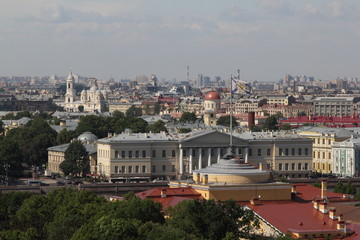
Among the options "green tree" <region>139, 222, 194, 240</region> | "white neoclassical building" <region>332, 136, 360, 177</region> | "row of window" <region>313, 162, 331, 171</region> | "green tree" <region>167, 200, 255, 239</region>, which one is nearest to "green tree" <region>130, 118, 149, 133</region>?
"row of window" <region>313, 162, 331, 171</region>

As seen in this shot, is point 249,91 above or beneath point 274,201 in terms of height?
above

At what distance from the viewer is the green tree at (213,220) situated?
36.6 m

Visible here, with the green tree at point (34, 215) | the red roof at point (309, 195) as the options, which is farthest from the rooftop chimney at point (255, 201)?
the green tree at point (34, 215)

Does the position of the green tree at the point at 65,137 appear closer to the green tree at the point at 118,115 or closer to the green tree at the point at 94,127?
the green tree at the point at 94,127

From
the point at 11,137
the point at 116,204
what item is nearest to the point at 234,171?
the point at 116,204

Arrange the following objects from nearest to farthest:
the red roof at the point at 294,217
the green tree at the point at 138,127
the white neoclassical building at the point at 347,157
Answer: the red roof at the point at 294,217 → the white neoclassical building at the point at 347,157 → the green tree at the point at 138,127

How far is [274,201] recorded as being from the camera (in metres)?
43.9

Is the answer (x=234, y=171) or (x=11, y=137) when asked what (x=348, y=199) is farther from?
(x=11, y=137)

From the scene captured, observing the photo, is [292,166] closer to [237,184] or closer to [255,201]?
[237,184]

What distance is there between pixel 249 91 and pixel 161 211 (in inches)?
660

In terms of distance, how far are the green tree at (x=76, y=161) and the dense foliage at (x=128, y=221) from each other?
3724 cm

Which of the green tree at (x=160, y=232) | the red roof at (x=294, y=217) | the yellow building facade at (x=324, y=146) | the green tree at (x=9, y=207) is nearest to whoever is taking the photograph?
the green tree at (x=160, y=232)

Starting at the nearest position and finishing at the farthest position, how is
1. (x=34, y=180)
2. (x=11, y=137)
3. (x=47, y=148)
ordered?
(x=34, y=180)
(x=47, y=148)
(x=11, y=137)

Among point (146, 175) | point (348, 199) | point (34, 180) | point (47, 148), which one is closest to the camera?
point (348, 199)
